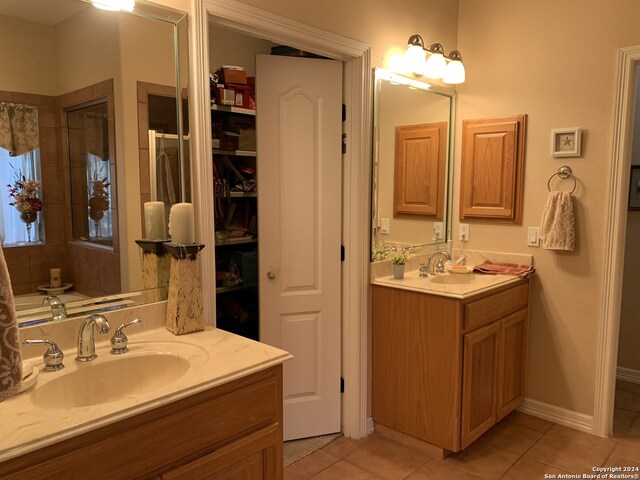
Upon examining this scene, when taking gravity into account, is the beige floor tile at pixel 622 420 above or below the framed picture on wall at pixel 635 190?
below

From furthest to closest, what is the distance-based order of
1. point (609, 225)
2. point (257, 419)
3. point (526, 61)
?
point (526, 61) < point (609, 225) < point (257, 419)

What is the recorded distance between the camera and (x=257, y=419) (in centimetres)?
158

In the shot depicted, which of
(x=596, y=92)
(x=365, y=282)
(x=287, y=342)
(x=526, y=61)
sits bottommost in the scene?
(x=287, y=342)

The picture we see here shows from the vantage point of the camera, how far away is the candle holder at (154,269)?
1.86 metres

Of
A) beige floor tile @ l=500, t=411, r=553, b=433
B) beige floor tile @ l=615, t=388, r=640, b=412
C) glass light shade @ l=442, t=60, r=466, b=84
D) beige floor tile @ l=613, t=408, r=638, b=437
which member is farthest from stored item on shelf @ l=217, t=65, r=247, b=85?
beige floor tile @ l=615, t=388, r=640, b=412

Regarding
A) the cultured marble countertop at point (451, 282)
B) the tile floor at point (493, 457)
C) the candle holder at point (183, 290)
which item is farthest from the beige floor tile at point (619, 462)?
the candle holder at point (183, 290)

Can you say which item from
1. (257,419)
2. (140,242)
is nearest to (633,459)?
(257,419)

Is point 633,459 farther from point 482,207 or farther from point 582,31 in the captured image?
point 582,31

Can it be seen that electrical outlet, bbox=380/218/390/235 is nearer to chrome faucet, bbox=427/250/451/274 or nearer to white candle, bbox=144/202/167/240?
chrome faucet, bbox=427/250/451/274

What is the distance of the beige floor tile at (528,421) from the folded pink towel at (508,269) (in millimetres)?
900

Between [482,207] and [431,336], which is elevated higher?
[482,207]

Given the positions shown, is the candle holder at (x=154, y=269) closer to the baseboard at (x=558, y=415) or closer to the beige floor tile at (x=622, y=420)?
the baseboard at (x=558, y=415)

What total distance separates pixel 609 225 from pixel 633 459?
124 cm

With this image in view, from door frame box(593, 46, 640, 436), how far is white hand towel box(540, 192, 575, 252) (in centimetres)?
19
